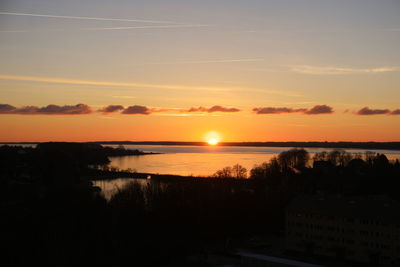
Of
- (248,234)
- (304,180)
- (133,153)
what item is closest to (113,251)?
(248,234)

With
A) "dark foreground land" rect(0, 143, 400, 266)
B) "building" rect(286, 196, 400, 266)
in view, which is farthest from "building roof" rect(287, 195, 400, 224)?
"dark foreground land" rect(0, 143, 400, 266)

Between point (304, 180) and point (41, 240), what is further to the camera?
point (304, 180)

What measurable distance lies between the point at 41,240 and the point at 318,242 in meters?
5.53

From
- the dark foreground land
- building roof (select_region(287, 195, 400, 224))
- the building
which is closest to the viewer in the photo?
the dark foreground land

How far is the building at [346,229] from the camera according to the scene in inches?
325

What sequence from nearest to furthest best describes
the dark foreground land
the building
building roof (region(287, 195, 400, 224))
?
the dark foreground land
the building
building roof (region(287, 195, 400, 224))

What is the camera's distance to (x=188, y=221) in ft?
34.0

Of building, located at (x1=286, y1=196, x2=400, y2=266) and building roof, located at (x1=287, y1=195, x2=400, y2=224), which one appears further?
building roof, located at (x1=287, y1=195, x2=400, y2=224)

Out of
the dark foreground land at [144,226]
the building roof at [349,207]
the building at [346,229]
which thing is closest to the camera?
the dark foreground land at [144,226]

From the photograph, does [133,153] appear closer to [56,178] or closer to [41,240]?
[56,178]

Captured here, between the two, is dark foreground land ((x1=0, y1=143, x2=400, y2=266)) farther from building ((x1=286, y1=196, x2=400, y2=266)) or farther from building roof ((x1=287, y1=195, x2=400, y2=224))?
building roof ((x1=287, y1=195, x2=400, y2=224))

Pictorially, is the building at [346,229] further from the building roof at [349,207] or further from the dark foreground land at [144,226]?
the dark foreground land at [144,226]

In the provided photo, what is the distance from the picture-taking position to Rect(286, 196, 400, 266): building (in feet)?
27.1

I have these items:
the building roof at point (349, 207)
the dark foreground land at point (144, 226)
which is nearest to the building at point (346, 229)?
the building roof at point (349, 207)
